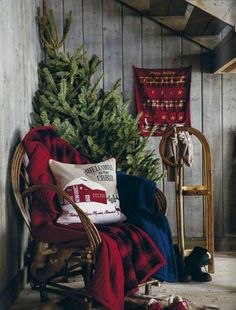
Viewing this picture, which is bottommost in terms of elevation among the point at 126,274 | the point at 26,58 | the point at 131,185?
the point at 126,274

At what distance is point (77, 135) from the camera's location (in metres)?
3.26

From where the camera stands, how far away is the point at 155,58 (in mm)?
3771

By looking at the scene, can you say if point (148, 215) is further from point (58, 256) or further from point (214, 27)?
point (214, 27)

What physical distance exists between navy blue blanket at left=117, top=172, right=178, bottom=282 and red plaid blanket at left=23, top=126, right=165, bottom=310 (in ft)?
0.25

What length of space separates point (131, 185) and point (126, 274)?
0.62m

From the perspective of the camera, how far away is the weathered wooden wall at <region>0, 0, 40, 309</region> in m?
2.33

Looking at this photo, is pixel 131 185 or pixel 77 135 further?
pixel 77 135

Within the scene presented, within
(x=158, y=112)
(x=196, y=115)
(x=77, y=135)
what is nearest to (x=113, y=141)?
(x=77, y=135)

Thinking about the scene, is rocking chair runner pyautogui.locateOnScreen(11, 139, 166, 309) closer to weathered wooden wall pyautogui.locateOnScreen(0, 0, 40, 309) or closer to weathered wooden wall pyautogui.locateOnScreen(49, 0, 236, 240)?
weathered wooden wall pyautogui.locateOnScreen(0, 0, 40, 309)

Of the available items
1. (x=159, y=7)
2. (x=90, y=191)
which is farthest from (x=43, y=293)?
(x=159, y=7)

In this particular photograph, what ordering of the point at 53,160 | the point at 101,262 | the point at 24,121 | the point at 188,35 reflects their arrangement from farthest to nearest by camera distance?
the point at 188,35, the point at 24,121, the point at 53,160, the point at 101,262

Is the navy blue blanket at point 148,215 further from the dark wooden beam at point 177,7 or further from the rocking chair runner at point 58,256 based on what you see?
the dark wooden beam at point 177,7

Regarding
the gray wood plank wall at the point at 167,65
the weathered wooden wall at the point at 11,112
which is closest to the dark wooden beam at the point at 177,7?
the gray wood plank wall at the point at 167,65

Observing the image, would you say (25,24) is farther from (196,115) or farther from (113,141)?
(196,115)
